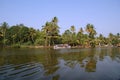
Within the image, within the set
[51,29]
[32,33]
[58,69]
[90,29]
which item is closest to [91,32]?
[90,29]

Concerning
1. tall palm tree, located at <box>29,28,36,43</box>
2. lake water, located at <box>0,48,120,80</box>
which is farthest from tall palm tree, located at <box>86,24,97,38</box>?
lake water, located at <box>0,48,120,80</box>

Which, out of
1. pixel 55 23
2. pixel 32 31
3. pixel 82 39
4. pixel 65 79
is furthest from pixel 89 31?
pixel 65 79

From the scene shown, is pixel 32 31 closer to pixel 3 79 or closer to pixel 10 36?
pixel 10 36

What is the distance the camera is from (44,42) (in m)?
93.5

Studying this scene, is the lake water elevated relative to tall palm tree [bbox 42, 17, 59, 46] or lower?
lower

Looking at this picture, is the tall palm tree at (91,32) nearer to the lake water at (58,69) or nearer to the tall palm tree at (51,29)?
the tall palm tree at (51,29)

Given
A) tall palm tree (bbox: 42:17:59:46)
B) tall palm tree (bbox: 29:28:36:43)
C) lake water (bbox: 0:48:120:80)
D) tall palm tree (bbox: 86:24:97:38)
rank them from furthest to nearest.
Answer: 1. tall palm tree (bbox: 86:24:97:38)
2. tall palm tree (bbox: 29:28:36:43)
3. tall palm tree (bbox: 42:17:59:46)
4. lake water (bbox: 0:48:120:80)

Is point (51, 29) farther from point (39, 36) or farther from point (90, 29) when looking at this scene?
point (90, 29)

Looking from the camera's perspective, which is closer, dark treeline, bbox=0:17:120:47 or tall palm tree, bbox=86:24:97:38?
dark treeline, bbox=0:17:120:47

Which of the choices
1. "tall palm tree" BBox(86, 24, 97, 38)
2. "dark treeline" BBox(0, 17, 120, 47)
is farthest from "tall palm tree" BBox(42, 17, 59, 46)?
"tall palm tree" BBox(86, 24, 97, 38)

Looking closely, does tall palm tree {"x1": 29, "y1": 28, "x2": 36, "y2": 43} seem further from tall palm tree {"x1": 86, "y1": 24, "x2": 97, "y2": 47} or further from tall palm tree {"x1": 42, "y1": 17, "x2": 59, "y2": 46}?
tall palm tree {"x1": 86, "y1": 24, "x2": 97, "y2": 47}

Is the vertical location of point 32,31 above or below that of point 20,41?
above

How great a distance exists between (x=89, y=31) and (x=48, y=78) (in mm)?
98308

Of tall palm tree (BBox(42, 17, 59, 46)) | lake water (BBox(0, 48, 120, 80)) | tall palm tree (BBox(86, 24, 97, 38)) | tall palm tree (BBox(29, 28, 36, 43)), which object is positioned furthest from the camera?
tall palm tree (BBox(86, 24, 97, 38))
